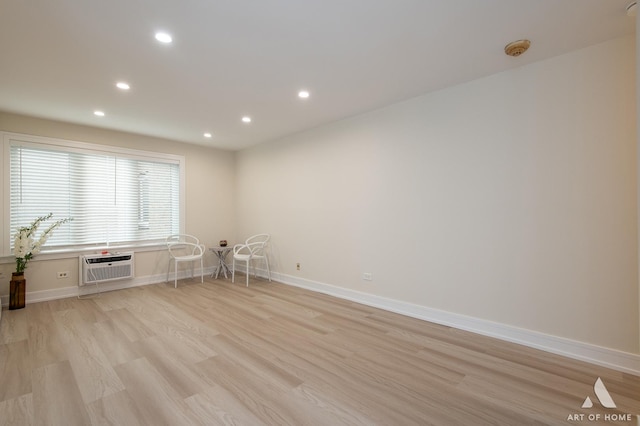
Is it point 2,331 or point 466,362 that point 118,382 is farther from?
point 466,362

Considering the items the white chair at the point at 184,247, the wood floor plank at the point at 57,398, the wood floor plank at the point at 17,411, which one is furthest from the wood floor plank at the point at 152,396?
the white chair at the point at 184,247

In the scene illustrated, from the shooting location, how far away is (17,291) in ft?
12.6

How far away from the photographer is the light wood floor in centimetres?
182

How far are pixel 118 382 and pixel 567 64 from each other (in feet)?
14.7

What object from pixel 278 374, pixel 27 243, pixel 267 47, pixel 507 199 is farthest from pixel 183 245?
pixel 507 199

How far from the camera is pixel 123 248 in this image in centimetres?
497

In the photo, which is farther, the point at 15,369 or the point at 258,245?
the point at 258,245

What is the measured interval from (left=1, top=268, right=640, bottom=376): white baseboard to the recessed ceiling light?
3543 millimetres

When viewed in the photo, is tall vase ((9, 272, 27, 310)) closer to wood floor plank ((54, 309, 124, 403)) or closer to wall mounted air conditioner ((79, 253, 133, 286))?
wall mounted air conditioner ((79, 253, 133, 286))

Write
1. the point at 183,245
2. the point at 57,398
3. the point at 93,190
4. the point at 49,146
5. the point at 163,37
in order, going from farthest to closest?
the point at 183,245, the point at 93,190, the point at 49,146, the point at 163,37, the point at 57,398

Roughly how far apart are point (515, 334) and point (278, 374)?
7.41 ft

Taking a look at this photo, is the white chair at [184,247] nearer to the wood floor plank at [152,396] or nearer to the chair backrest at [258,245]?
the chair backrest at [258,245]

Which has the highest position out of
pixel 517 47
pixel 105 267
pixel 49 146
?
pixel 517 47

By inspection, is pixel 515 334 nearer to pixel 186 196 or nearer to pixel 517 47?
pixel 517 47
